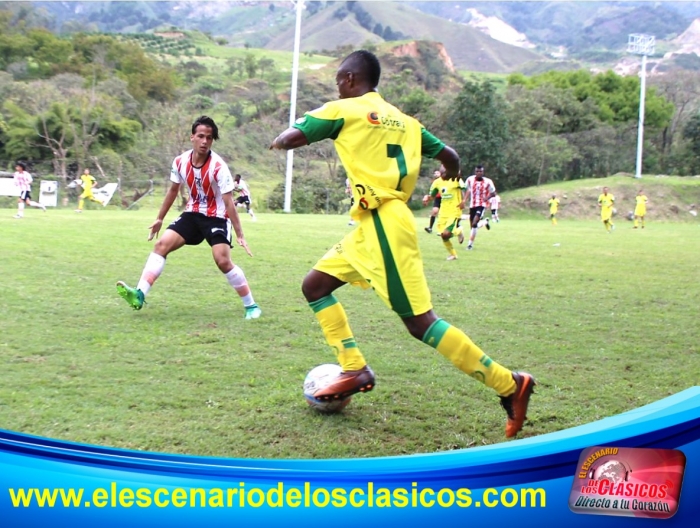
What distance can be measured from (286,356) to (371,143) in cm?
235

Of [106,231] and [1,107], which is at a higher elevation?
[1,107]

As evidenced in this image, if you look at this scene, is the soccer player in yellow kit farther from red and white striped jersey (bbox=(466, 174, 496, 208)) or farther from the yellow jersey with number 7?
red and white striped jersey (bbox=(466, 174, 496, 208))

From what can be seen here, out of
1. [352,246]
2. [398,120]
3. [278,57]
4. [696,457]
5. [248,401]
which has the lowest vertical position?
[248,401]

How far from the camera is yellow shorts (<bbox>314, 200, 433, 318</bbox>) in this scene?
12.3 ft

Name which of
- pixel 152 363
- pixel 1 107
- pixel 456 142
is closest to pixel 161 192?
pixel 1 107

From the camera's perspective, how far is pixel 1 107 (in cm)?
3825

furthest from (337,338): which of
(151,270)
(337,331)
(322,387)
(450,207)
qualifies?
(450,207)

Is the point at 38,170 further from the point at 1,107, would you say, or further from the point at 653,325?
the point at 653,325

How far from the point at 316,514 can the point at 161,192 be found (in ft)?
119

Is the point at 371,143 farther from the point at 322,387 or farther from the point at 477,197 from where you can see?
the point at 477,197

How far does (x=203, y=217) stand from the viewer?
6949mm

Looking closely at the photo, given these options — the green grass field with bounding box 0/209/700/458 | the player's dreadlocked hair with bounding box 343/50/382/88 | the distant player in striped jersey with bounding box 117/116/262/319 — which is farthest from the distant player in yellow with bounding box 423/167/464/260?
the player's dreadlocked hair with bounding box 343/50/382/88

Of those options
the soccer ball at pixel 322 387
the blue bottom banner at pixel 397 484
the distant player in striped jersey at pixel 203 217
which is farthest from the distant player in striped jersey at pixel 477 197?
the blue bottom banner at pixel 397 484

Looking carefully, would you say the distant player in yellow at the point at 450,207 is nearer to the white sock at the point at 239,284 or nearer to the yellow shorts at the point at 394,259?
the white sock at the point at 239,284
